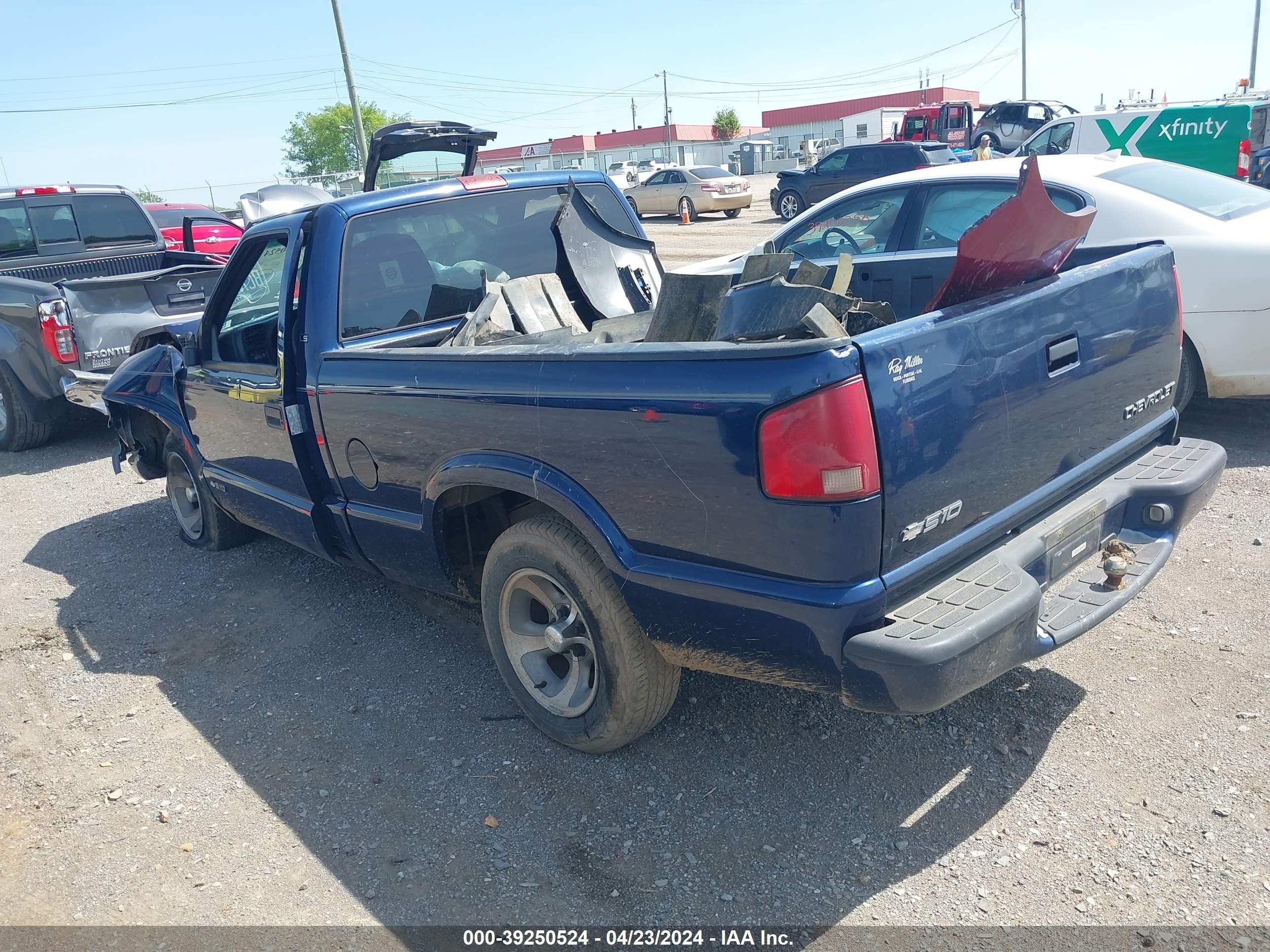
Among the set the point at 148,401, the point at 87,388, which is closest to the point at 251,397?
the point at 148,401

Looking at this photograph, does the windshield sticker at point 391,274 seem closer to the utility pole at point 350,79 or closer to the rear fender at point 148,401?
the rear fender at point 148,401

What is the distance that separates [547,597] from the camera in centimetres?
328

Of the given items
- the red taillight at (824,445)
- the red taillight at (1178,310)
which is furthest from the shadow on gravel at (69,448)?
the red taillight at (1178,310)

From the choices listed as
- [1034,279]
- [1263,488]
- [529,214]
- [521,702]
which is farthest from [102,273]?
[1263,488]

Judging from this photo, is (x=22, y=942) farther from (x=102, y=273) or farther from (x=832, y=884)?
(x=102, y=273)

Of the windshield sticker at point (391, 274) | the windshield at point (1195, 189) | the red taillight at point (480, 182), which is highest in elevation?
the red taillight at point (480, 182)

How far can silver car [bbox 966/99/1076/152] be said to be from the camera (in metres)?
30.8

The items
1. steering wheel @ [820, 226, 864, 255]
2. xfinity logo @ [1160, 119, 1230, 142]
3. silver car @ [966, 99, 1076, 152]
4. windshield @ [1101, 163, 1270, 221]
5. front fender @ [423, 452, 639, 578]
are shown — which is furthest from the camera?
silver car @ [966, 99, 1076, 152]

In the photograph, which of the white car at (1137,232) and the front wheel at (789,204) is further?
the front wheel at (789,204)

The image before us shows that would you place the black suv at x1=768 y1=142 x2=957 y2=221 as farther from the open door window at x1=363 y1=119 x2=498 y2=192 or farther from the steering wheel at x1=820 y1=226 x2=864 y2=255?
the open door window at x1=363 y1=119 x2=498 y2=192

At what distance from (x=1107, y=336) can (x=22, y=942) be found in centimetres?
379

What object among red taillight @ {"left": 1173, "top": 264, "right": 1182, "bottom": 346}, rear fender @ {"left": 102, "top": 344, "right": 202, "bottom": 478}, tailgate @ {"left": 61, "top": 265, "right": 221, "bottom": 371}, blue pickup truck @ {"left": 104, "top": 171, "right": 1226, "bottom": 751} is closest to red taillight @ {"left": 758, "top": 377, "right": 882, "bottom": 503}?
blue pickup truck @ {"left": 104, "top": 171, "right": 1226, "bottom": 751}

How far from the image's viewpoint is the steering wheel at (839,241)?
21.3 ft

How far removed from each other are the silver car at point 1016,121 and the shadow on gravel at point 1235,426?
26.8 metres
